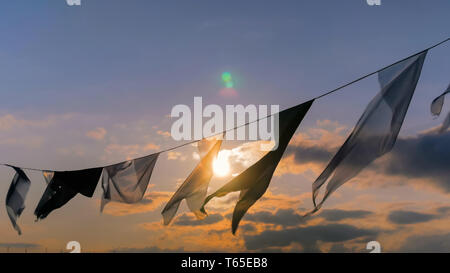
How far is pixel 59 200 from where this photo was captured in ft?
37.6

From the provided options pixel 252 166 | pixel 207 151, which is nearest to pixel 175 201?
pixel 207 151

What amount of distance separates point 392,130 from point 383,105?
42 centimetres

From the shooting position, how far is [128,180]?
1052cm

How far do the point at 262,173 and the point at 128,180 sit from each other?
3681 mm

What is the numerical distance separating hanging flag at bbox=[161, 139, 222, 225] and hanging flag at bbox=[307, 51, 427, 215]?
2313 millimetres

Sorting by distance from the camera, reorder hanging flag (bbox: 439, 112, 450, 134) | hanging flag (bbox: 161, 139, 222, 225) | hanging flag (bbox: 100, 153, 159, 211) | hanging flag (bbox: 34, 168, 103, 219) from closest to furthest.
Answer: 1. hanging flag (bbox: 439, 112, 450, 134)
2. hanging flag (bbox: 161, 139, 222, 225)
3. hanging flag (bbox: 100, 153, 159, 211)
4. hanging flag (bbox: 34, 168, 103, 219)

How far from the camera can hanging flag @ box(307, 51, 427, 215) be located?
7336 millimetres

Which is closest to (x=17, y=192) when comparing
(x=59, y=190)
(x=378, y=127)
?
(x=59, y=190)

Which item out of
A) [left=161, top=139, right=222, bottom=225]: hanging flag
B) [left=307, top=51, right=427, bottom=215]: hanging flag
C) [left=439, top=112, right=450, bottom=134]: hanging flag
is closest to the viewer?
[left=307, top=51, right=427, bottom=215]: hanging flag

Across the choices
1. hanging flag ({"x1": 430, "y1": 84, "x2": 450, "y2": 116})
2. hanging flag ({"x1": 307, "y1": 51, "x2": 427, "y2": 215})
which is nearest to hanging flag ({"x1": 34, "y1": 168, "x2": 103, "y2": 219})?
hanging flag ({"x1": 307, "y1": 51, "x2": 427, "y2": 215})

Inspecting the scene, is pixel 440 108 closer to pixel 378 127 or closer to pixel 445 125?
pixel 445 125

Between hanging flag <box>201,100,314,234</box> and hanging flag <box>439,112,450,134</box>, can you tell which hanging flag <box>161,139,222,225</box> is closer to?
hanging flag <box>201,100,314,234</box>

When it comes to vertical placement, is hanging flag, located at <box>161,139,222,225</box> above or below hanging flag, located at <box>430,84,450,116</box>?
below
